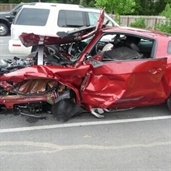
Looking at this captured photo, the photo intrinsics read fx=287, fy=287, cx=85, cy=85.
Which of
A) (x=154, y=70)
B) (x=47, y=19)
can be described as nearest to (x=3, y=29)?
(x=47, y=19)

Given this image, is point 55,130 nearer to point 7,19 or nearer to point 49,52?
point 49,52

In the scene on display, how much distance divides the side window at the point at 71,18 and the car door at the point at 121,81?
16.3 ft

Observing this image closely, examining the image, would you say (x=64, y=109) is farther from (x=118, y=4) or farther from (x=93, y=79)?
(x=118, y=4)

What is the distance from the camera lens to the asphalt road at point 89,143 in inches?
143

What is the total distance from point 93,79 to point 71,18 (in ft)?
16.9

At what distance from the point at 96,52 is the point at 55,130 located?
1539 mm

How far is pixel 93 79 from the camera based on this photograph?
4660 millimetres

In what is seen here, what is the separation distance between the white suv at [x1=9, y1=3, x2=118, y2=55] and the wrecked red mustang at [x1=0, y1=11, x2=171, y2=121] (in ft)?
13.3

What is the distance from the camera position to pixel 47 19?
9141mm

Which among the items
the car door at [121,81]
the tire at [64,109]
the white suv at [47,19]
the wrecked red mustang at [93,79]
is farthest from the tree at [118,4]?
the tire at [64,109]

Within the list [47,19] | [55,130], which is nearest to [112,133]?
[55,130]

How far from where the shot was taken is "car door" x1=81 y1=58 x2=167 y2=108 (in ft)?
15.1

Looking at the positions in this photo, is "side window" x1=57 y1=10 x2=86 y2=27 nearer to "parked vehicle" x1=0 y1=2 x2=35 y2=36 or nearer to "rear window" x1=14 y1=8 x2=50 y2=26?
"rear window" x1=14 y1=8 x2=50 y2=26

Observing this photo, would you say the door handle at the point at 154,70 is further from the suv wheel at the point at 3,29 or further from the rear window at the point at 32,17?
the suv wheel at the point at 3,29
